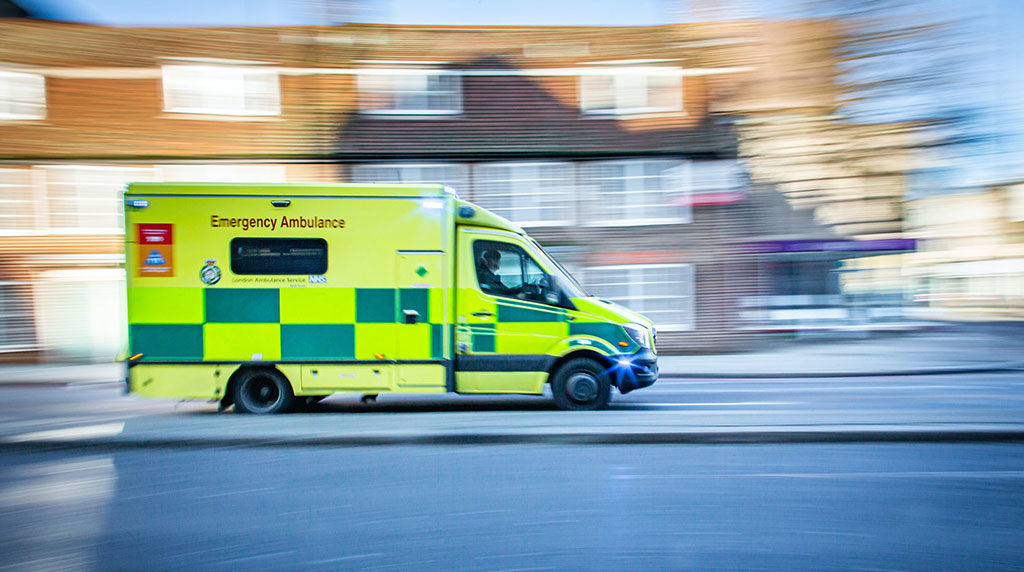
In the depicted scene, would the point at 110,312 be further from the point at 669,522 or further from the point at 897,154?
the point at 897,154

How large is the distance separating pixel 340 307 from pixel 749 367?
9487mm

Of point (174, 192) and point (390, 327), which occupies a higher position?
point (174, 192)

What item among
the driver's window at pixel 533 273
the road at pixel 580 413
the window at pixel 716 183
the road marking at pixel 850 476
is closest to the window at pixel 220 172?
the road at pixel 580 413

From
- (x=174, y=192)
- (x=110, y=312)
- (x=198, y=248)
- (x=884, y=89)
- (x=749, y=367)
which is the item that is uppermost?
(x=884, y=89)

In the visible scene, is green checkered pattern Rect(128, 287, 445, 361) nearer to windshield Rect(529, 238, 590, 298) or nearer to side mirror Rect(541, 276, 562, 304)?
side mirror Rect(541, 276, 562, 304)

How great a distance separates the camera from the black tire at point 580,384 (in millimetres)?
8164

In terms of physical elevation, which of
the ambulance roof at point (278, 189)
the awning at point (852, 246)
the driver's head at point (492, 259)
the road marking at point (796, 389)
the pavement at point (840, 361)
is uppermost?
the ambulance roof at point (278, 189)

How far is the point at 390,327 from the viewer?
26.3 feet

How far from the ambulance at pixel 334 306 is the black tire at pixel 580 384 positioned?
0.02 metres

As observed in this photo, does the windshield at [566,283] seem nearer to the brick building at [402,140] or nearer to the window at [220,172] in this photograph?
the brick building at [402,140]

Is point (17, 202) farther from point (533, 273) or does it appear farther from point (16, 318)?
point (533, 273)

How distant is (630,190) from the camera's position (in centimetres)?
1730

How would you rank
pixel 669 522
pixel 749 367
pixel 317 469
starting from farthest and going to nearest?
pixel 749 367 < pixel 317 469 < pixel 669 522

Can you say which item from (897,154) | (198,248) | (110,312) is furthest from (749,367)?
(110,312)
